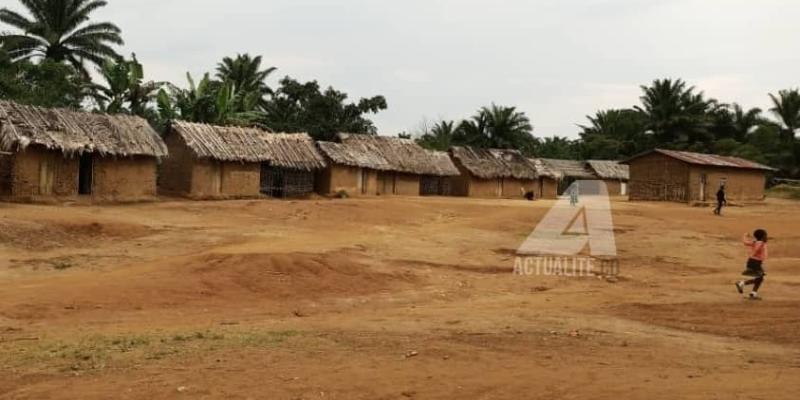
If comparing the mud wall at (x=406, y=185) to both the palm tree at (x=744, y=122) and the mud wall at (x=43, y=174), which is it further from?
the palm tree at (x=744, y=122)

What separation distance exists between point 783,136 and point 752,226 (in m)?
31.5

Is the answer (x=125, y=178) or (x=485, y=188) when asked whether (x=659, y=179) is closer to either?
(x=485, y=188)

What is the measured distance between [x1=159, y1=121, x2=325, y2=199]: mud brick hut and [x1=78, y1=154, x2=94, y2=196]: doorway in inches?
147

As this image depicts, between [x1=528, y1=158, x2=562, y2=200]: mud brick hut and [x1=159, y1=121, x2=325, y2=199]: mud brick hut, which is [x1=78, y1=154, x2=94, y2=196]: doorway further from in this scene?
[x1=528, y1=158, x2=562, y2=200]: mud brick hut

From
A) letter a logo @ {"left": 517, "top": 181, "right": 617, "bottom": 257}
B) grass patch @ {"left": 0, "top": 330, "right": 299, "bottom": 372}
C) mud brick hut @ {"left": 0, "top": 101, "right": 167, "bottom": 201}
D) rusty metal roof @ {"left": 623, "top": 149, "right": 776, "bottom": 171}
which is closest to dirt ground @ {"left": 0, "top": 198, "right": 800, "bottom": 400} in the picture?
grass patch @ {"left": 0, "top": 330, "right": 299, "bottom": 372}

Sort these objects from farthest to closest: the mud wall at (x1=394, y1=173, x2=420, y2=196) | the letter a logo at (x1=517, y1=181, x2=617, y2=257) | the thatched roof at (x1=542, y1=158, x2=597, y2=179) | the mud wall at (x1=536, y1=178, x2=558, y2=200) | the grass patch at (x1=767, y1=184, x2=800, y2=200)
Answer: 1. the thatched roof at (x1=542, y1=158, x2=597, y2=179)
2. the mud wall at (x1=536, y1=178, x2=558, y2=200)
3. the grass patch at (x1=767, y1=184, x2=800, y2=200)
4. the mud wall at (x1=394, y1=173, x2=420, y2=196)
5. the letter a logo at (x1=517, y1=181, x2=617, y2=257)

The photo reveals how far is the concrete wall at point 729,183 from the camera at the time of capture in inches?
1314

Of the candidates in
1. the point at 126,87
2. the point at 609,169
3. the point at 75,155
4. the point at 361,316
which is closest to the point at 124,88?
the point at 126,87

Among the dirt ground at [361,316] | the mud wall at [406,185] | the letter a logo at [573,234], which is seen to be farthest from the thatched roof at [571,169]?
the dirt ground at [361,316]

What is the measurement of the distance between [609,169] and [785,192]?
42.3ft

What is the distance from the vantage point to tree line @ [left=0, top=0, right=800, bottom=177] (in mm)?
31672

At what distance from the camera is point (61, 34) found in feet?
121

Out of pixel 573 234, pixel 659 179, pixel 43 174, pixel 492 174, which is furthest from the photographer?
pixel 492 174

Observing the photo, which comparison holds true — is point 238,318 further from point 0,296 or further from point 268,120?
point 268,120
